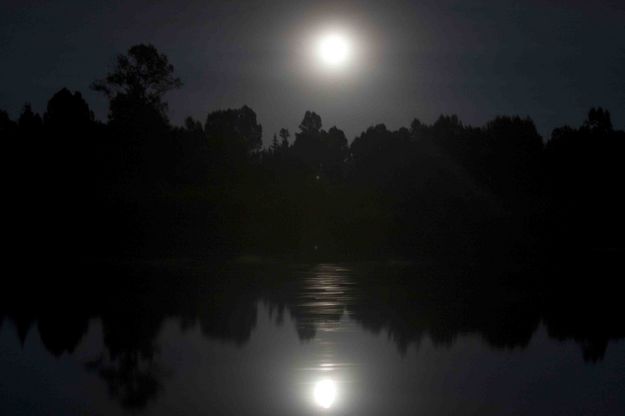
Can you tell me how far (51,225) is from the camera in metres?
45.5

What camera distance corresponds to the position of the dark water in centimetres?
1199

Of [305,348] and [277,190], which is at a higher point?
[277,190]

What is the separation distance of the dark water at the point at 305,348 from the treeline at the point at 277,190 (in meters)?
19.4

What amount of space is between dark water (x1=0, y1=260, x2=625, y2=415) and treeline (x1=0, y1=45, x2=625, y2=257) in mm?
19444

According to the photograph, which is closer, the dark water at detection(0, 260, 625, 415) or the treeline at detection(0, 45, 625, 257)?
the dark water at detection(0, 260, 625, 415)

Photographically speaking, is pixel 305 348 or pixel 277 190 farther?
pixel 277 190

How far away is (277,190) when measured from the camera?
56.7 meters

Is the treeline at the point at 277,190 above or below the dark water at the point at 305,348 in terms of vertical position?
above

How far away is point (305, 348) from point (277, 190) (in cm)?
4104

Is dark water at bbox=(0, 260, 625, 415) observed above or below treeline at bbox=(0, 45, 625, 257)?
below

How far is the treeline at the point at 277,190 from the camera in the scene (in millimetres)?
47125

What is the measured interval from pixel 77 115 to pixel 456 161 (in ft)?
102

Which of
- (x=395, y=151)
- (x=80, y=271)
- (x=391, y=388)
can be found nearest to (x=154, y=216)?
(x=80, y=271)

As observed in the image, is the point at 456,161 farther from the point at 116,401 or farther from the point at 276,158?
the point at 116,401
